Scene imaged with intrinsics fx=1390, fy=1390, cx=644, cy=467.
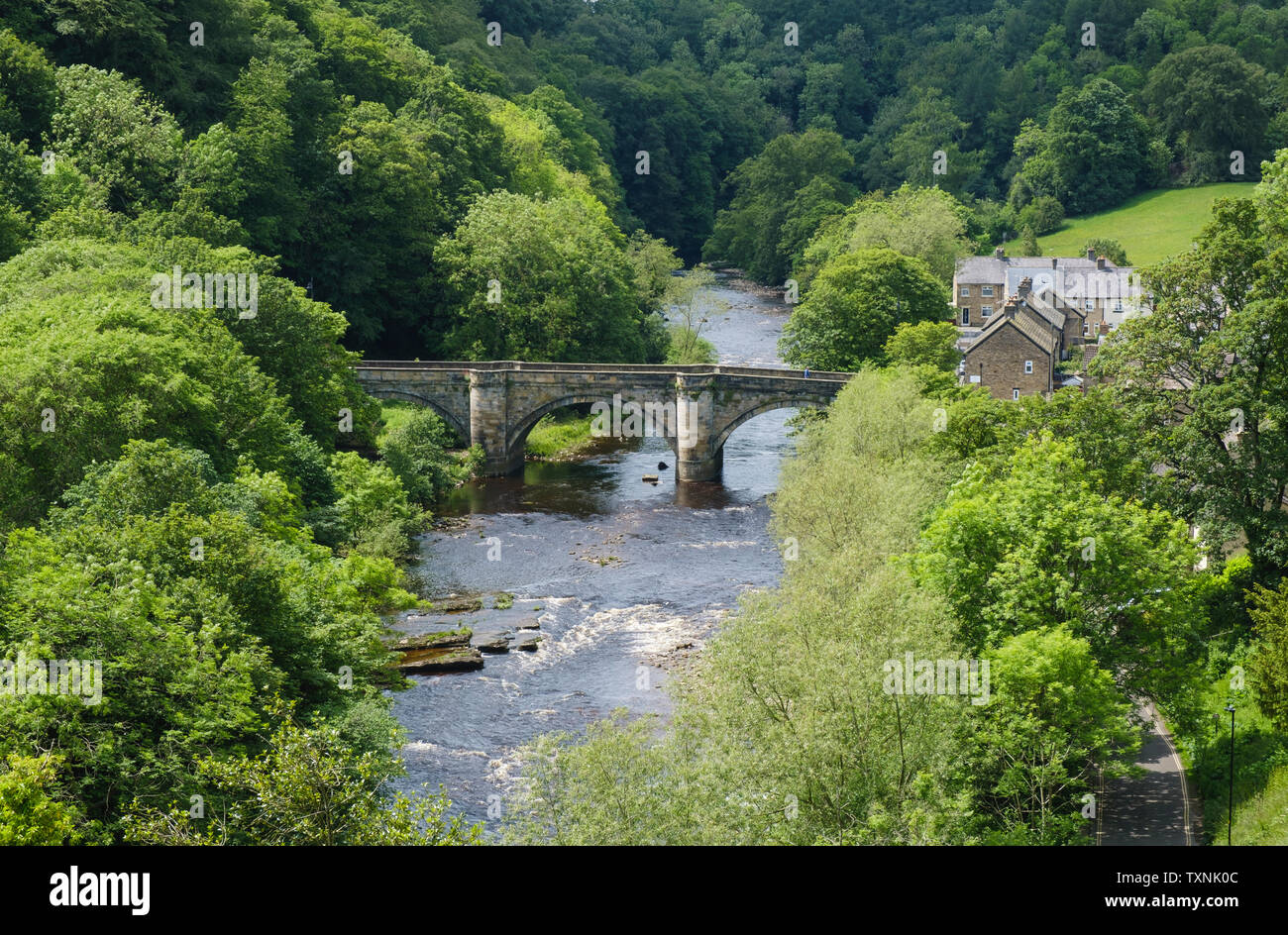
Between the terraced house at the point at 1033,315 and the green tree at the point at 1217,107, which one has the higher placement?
the green tree at the point at 1217,107

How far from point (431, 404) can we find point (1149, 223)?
275ft

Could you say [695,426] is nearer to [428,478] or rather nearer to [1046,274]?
[428,478]

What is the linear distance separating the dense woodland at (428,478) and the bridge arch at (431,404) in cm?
162

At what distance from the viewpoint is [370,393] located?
262 ft

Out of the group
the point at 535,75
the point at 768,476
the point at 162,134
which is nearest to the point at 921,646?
the point at 768,476

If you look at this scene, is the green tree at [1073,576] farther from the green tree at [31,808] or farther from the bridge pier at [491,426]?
the bridge pier at [491,426]

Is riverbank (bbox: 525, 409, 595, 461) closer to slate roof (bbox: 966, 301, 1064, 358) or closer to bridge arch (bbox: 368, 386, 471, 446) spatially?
bridge arch (bbox: 368, 386, 471, 446)

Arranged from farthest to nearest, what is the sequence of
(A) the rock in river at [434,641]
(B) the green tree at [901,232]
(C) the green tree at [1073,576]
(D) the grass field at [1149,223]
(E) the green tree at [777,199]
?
(E) the green tree at [777,199]
(D) the grass field at [1149,223]
(B) the green tree at [901,232]
(A) the rock in river at [434,641]
(C) the green tree at [1073,576]

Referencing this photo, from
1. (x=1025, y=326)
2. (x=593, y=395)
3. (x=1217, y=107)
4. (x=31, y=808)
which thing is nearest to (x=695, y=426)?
(x=593, y=395)

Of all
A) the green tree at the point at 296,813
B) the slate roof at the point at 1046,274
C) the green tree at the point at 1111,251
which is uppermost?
the green tree at the point at 1111,251

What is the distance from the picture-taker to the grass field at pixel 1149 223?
421 feet

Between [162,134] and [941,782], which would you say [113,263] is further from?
[941,782]

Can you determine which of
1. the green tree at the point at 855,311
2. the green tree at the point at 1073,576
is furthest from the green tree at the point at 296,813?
the green tree at the point at 855,311

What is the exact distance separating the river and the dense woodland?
8.54 feet
